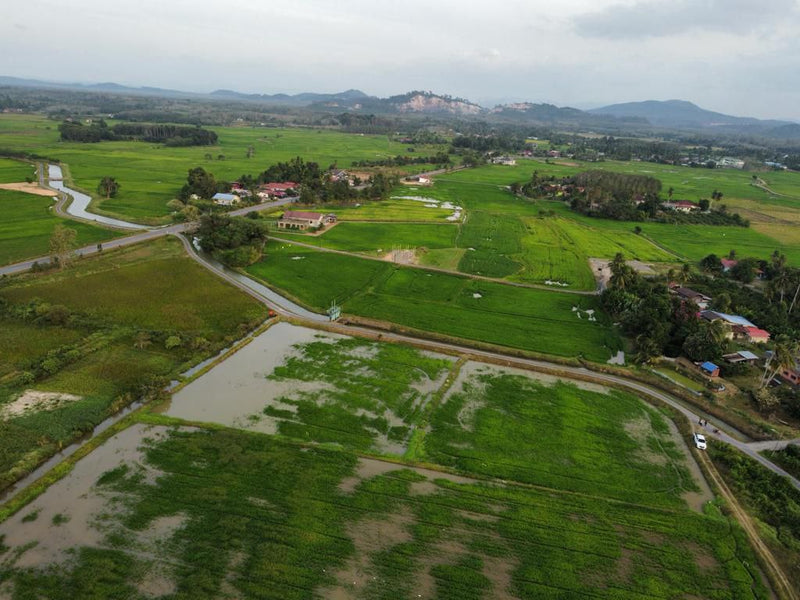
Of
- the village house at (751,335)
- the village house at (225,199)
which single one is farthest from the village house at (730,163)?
the village house at (225,199)

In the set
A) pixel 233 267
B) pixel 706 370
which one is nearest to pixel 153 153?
pixel 233 267

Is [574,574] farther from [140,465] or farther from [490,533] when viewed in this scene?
[140,465]

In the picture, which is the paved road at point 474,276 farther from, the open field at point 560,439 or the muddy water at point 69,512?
the muddy water at point 69,512

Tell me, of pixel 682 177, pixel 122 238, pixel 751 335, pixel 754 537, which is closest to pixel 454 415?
pixel 754 537

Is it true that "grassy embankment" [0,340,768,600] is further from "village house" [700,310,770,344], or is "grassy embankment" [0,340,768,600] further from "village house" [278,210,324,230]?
"village house" [278,210,324,230]

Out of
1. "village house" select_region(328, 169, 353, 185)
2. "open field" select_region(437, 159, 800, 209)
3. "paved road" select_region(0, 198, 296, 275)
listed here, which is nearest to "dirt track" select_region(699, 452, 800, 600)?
"paved road" select_region(0, 198, 296, 275)
